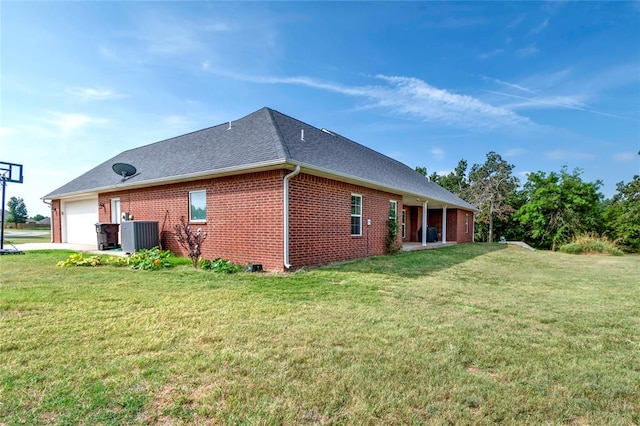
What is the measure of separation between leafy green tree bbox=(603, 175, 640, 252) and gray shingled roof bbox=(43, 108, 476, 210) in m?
23.3

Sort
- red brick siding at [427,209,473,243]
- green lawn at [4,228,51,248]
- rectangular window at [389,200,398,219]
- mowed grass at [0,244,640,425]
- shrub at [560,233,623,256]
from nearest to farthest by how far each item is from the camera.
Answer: mowed grass at [0,244,640,425] → rectangular window at [389,200,398,219] → green lawn at [4,228,51,248] → shrub at [560,233,623,256] → red brick siding at [427,209,473,243]

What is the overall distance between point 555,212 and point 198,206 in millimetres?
29146

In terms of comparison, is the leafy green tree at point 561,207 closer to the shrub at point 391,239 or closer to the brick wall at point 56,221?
the shrub at point 391,239

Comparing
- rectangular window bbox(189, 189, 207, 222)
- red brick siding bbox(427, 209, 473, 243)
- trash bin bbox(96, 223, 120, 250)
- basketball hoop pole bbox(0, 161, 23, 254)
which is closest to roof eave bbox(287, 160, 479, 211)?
rectangular window bbox(189, 189, 207, 222)

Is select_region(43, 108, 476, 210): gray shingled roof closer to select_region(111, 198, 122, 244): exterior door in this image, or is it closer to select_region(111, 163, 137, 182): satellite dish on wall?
select_region(111, 163, 137, 182): satellite dish on wall

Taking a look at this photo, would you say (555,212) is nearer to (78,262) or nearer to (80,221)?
(78,262)

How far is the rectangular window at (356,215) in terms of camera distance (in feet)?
35.6

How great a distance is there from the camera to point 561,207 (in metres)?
26.5

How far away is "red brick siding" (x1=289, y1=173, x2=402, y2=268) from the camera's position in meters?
8.33

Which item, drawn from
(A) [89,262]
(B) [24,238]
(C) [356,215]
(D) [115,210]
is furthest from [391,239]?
(B) [24,238]

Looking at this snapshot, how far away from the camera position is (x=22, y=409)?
2162 mm

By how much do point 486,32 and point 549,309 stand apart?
1053 cm

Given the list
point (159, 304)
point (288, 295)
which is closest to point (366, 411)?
point (288, 295)

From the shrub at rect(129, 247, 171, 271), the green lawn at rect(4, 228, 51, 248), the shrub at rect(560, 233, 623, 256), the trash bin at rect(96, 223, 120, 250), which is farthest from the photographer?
the shrub at rect(560, 233, 623, 256)
